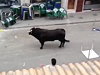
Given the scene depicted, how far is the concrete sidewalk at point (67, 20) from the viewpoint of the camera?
13.0 metres

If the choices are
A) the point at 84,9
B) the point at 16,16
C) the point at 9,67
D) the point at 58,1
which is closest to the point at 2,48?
the point at 9,67

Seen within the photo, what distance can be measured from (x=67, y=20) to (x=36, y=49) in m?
3.82

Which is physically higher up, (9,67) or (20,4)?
(20,4)

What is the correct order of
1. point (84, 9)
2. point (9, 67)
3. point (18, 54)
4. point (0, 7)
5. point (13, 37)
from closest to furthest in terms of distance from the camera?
point (9, 67) → point (18, 54) → point (13, 37) → point (0, 7) → point (84, 9)

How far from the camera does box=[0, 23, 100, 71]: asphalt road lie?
966 cm

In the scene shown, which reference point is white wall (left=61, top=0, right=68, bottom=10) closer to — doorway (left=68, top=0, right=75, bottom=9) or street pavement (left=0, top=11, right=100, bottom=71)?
doorway (left=68, top=0, right=75, bottom=9)

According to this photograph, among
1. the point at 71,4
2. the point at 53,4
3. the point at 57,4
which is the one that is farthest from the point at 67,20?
the point at 71,4

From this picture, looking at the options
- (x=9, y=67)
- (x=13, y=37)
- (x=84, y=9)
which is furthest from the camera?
(x=84, y=9)

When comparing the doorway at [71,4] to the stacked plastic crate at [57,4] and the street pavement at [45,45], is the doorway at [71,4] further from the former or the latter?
the stacked plastic crate at [57,4]

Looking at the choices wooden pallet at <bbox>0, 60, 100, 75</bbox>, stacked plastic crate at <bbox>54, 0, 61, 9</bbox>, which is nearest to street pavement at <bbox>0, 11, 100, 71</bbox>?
stacked plastic crate at <bbox>54, 0, 61, 9</bbox>

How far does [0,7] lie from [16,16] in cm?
146

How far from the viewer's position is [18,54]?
33.5 feet

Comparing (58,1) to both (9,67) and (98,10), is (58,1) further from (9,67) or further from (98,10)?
(9,67)

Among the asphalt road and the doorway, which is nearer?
the asphalt road
